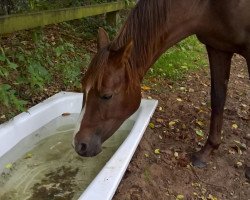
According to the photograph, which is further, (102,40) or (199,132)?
(199,132)

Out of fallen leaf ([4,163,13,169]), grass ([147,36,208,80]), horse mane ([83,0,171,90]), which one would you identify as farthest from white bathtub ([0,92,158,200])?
grass ([147,36,208,80])

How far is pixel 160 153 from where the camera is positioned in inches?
104

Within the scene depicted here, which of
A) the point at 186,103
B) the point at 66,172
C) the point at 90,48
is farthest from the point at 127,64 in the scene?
the point at 90,48

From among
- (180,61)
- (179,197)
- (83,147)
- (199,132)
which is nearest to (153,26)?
(83,147)

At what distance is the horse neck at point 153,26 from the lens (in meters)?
1.98

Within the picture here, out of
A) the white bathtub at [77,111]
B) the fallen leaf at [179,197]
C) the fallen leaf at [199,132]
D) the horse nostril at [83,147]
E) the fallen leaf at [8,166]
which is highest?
the horse nostril at [83,147]

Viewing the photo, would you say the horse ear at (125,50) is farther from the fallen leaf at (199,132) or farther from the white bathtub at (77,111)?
the fallen leaf at (199,132)

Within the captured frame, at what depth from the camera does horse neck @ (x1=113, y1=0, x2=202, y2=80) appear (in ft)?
6.50

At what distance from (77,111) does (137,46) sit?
105 cm

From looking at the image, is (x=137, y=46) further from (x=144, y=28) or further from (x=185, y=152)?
(x=185, y=152)

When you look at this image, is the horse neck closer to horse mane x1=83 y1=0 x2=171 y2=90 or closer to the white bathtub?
horse mane x1=83 y1=0 x2=171 y2=90

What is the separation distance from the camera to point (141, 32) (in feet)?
6.52

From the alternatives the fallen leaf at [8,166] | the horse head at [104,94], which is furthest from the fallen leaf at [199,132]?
the fallen leaf at [8,166]

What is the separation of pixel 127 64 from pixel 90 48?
107 inches
